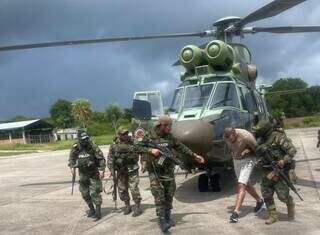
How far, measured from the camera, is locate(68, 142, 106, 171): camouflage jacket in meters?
8.83

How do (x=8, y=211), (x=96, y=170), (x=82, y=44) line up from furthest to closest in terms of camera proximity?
(x=82, y=44), (x=8, y=211), (x=96, y=170)

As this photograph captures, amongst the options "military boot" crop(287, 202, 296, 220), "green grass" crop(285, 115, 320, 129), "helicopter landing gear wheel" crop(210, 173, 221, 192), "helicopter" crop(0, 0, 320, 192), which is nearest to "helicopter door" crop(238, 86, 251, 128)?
"helicopter" crop(0, 0, 320, 192)

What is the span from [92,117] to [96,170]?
104 metres

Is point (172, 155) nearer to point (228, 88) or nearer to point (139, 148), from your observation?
point (139, 148)

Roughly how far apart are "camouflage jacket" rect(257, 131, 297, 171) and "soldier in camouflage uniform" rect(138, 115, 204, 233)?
1083 mm

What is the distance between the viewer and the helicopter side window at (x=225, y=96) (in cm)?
1022

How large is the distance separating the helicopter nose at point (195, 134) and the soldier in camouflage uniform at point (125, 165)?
0.89 m

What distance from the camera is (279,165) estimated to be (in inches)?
294

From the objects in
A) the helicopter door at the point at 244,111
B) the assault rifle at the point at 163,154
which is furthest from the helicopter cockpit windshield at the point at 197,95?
the assault rifle at the point at 163,154

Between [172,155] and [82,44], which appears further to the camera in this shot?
[82,44]

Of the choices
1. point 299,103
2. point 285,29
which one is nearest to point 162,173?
point 285,29

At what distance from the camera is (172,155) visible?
7.63 m

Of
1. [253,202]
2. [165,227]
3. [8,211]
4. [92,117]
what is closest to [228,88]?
[253,202]

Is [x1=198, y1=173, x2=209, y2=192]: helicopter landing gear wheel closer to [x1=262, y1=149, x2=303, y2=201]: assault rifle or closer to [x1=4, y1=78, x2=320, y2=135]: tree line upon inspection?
[x1=262, y1=149, x2=303, y2=201]: assault rifle
